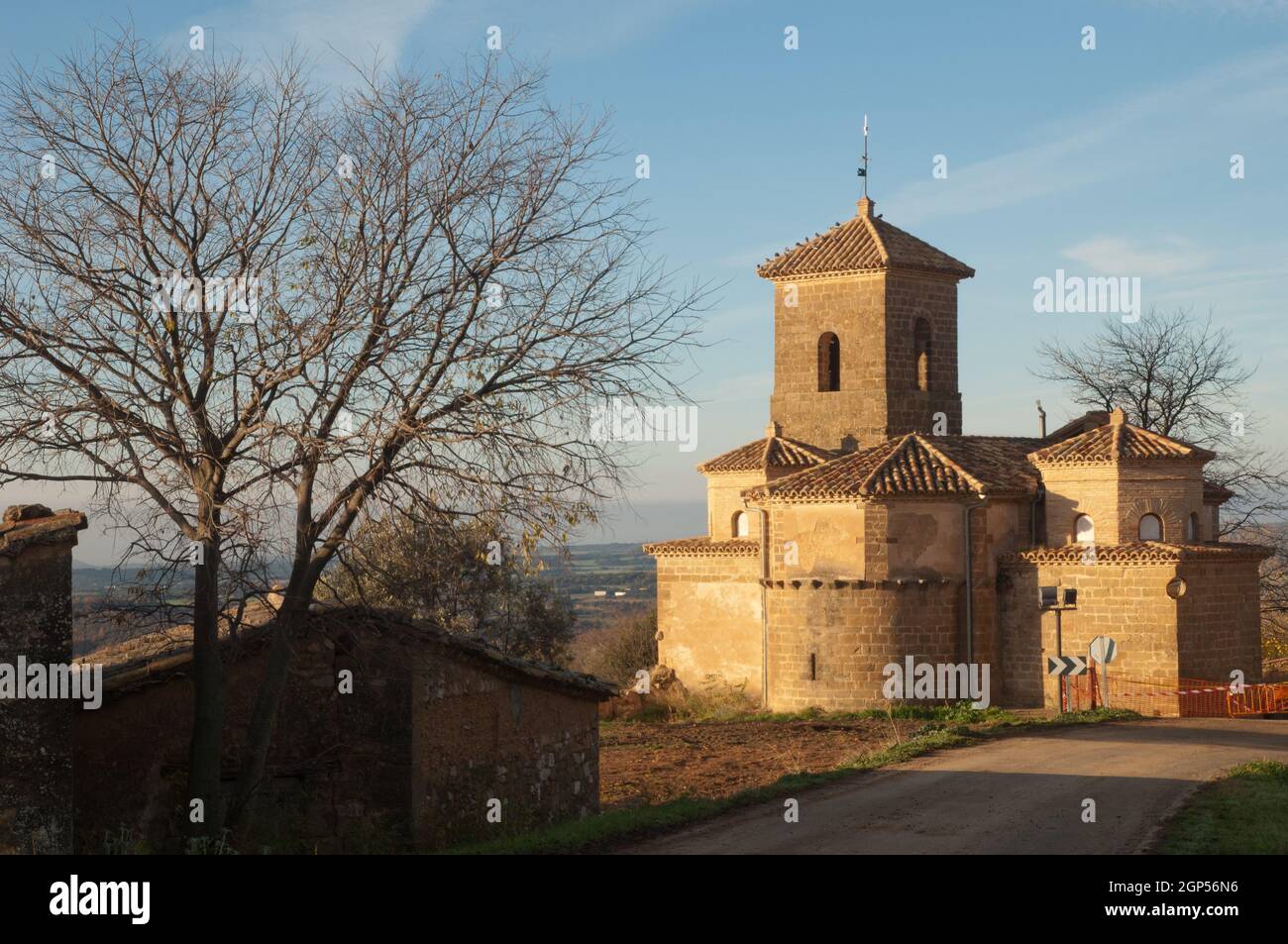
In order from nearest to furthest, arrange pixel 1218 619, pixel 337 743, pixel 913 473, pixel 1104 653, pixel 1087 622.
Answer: pixel 337 743, pixel 1104 653, pixel 1218 619, pixel 1087 622, pixel 913 473

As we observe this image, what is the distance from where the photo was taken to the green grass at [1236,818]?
39.1 ft

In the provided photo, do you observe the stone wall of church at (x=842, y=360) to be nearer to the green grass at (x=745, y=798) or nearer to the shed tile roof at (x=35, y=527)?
the green grass at (x=745, y=798)

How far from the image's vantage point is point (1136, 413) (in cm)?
4288

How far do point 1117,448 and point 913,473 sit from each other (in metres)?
4.21

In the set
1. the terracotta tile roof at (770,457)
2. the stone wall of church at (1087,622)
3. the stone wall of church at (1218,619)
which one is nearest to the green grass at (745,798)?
the stone wall of church at (1087,622)

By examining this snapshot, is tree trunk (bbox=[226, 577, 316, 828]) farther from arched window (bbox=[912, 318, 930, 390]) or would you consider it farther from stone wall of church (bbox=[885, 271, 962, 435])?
arched window (bbox=[912, 318, 930, 390])

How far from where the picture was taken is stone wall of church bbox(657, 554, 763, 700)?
31859 mm

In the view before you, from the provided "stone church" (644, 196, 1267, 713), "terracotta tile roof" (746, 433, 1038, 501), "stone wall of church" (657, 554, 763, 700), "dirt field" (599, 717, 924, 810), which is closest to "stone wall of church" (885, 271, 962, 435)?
"terracotta tile roof" (746, 433, 1038, 501)

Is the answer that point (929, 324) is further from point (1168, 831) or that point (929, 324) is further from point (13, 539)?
point (13, 539)

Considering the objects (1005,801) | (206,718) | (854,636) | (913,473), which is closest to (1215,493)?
(913,473)

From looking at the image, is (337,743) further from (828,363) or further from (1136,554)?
(828,363)

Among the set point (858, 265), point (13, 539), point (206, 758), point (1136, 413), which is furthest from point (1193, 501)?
point (13, 539)

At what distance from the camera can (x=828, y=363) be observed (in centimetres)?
3438

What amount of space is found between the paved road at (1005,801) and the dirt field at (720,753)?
6.19ft
